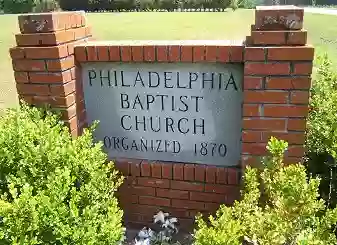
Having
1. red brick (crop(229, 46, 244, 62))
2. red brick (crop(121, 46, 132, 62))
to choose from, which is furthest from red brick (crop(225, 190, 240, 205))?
red brick (crop(121, 46, 132, 62))

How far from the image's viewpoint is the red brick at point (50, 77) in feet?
8.74

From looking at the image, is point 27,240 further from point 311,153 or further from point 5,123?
point 311,153

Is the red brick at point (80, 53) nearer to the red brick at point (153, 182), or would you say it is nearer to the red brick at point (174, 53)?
the red brick at point (174, 53)

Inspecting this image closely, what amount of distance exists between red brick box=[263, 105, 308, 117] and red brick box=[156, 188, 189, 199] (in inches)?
32.5

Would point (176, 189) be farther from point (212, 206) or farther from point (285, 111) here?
point (285, 111)

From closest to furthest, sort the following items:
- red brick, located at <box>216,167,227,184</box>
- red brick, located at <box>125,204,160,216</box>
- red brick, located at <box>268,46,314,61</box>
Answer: red brick, located at <box>268,46,314,61</box> → red brick, located at <box>216,167,227,184</box> → red brick, located at <box>125,204,160,216</box>

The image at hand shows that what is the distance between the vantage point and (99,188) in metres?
2.29

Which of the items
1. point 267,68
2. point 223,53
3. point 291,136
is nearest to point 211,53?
point 223,53

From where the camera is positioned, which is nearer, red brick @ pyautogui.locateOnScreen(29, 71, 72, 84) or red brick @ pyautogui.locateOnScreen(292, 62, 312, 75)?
red brick @ pyautogui.locateOnScreen(292, 62, 312, 75)

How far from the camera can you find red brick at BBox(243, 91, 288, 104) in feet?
7.82

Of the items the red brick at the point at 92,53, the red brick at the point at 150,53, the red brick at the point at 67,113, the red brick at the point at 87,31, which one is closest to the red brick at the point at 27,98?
the red brick at the point at 67,113

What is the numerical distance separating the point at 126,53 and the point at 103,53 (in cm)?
16

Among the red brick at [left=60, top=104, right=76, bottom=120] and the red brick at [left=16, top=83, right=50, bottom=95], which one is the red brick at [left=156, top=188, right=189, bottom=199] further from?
the red brick at [left=16, top=83, right=50, bottom=95]

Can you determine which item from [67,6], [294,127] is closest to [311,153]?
[294,127]
